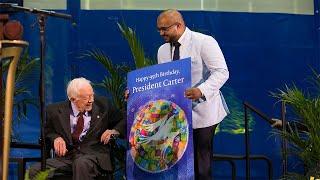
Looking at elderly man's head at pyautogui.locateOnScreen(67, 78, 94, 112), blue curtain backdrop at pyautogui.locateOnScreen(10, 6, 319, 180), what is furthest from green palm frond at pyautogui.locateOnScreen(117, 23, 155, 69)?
elderly man's head at pyautogui.locateOnScreen(67, 78, 94, 112)

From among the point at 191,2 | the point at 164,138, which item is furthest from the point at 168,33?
the point at 191,2

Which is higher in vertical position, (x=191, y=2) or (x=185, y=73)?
(x=191, y=2)

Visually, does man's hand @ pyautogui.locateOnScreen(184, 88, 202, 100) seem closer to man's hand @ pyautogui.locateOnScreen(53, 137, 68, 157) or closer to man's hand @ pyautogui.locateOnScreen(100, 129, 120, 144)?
man's hand @ pyautogui.locateOnScreen(100, 129, 120, 144)

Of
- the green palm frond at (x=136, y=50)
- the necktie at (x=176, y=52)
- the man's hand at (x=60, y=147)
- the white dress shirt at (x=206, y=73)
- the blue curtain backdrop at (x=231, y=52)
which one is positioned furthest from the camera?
the blue curtain backdrop at (x=231, y=52)

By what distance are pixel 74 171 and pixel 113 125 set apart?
1.86ft

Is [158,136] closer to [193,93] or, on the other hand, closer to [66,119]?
[193,93]

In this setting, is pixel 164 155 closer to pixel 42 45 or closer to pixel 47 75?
pixel 42 45

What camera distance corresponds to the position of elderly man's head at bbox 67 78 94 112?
544 cm

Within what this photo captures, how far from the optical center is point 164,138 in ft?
16.1

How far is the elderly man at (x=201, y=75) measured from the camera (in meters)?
4.95

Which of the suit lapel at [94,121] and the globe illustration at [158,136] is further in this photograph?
the suit lapel at [94,121]

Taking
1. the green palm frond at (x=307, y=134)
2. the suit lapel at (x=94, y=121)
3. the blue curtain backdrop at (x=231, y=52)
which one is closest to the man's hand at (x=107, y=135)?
the suit lapel at (x=94, y=121)

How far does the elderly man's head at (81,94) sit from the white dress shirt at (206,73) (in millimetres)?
745

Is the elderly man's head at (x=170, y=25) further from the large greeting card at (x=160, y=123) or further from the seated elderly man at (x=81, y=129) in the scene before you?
the seated elderly man at (x=81, y=129)
